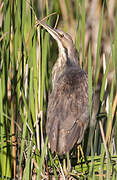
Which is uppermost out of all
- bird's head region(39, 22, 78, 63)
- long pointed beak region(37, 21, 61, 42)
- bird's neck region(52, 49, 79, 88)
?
long pointed beak region(37, 21, 61, 42)

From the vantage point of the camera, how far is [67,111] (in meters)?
2.00

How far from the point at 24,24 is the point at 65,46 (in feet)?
1.76

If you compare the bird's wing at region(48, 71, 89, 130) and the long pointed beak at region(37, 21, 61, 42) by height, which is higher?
the long pointed beak at region(37, 21, 61, 42)

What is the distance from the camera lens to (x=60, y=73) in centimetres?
244

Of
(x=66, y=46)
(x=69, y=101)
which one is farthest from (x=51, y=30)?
(x=69, y=101)

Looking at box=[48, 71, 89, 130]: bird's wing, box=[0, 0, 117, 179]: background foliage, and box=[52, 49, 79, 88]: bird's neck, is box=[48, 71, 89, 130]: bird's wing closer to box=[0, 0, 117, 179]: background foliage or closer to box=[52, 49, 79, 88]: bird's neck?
box=[0, 0, 117, 179]: background foliage

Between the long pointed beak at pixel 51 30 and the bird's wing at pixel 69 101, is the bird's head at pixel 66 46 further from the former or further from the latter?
the bird's wing at pixel 69 101

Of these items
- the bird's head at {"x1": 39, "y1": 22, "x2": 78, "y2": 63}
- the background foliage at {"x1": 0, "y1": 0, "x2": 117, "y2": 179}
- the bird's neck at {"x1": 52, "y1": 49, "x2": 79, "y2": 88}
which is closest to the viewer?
the background foliage at {"x1": 0, "y1": 0, "x2": 117, "y2": 179}

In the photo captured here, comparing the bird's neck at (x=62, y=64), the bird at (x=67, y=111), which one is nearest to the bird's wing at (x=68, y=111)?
the bird at (x=67, y=111)

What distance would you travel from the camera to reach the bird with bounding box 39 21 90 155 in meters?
1.96

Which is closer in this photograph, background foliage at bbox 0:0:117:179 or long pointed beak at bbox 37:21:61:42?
background foliage at bbox 0:0:117:179

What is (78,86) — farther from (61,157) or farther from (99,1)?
(99,1)

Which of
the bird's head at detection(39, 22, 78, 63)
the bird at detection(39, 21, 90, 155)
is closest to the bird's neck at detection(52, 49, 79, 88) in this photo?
the bird's head at detection(39, 22, 78, 63)

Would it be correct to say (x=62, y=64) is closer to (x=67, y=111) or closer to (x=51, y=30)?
(x=51, y=30)
